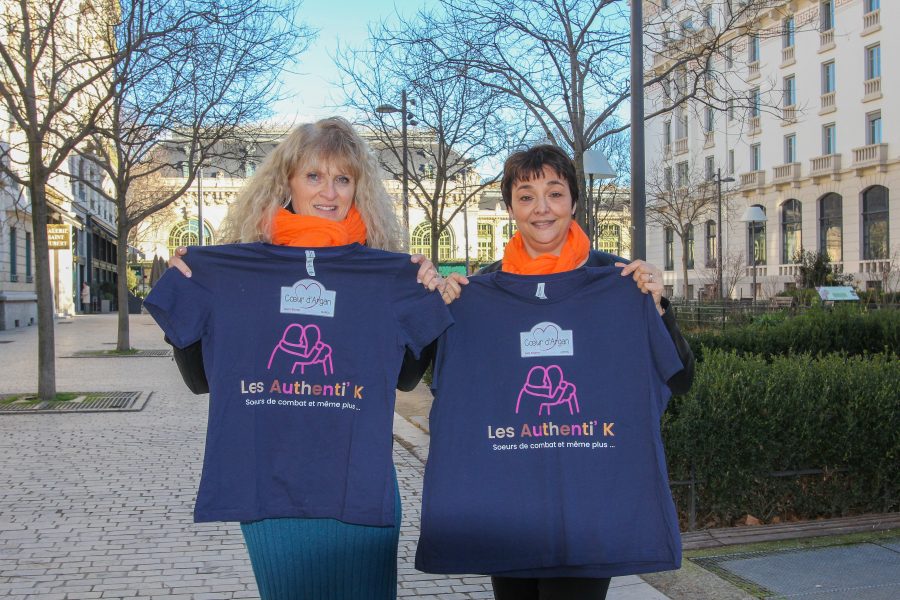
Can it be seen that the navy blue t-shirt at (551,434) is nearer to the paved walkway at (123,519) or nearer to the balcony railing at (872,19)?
the paved walkway at (123,519)

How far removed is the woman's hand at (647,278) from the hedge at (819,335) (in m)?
6.78

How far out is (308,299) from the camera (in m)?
2.74

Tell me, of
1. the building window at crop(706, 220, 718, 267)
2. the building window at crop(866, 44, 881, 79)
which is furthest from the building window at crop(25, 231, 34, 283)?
the building window at crop(866, 44, 881, 79)

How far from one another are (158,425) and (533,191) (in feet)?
26.9

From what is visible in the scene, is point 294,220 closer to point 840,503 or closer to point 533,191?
point 533,191

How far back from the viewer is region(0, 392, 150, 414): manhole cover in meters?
11.0

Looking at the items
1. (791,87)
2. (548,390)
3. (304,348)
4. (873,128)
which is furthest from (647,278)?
(791,87)

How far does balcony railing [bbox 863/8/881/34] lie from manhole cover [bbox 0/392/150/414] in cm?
3758

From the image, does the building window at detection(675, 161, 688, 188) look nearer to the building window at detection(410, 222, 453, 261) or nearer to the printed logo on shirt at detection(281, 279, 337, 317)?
the building window at detection(410, 222, 453, 261)

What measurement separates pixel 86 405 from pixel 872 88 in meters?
38.1

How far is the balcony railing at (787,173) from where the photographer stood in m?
43.8

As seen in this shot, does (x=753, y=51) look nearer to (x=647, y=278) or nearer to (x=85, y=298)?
(x=85, y=298)

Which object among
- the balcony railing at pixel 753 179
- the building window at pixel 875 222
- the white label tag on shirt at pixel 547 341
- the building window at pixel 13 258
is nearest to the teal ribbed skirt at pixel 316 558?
the white label tag on shirt at pixel 547 341

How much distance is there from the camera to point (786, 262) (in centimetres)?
4534
